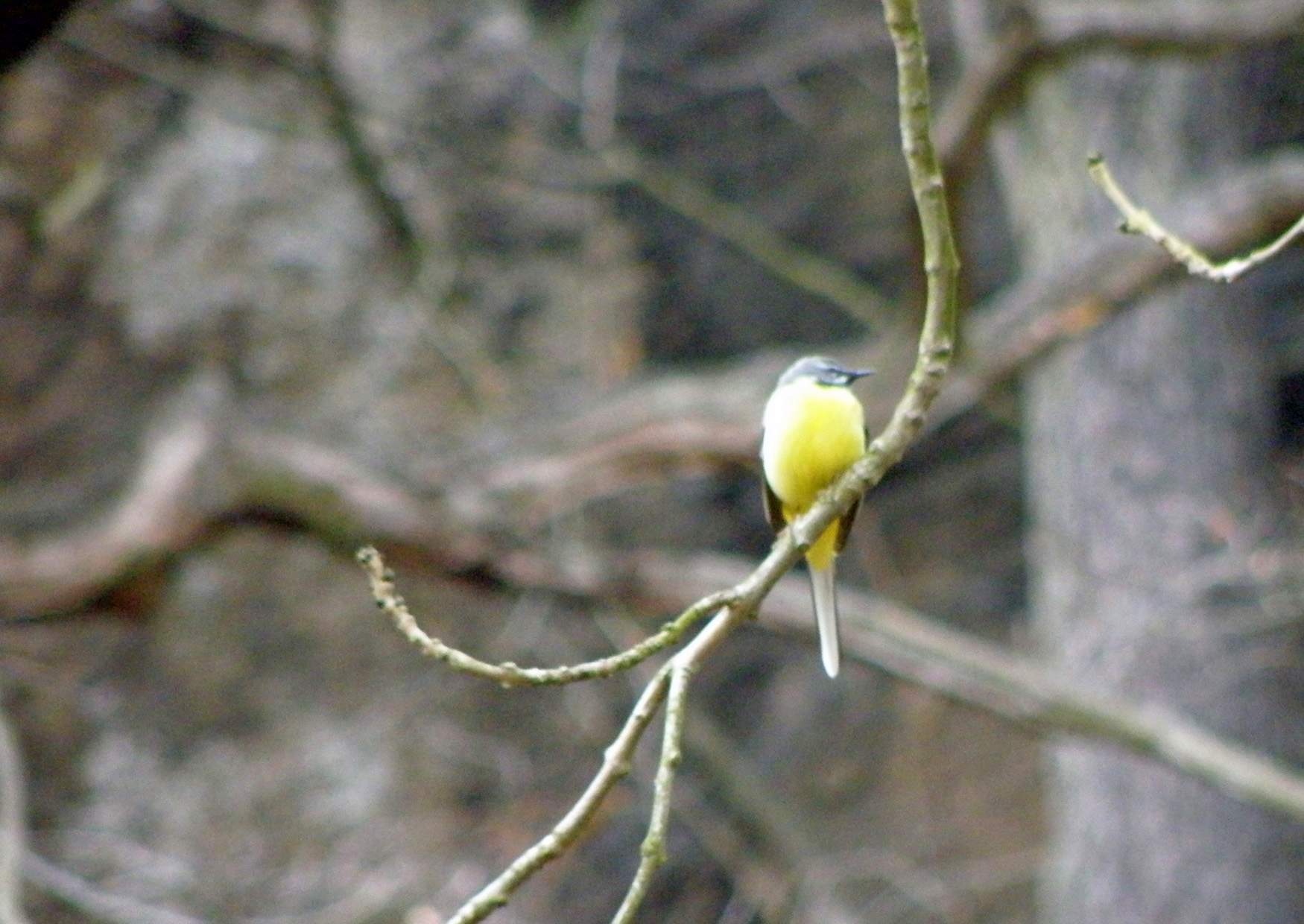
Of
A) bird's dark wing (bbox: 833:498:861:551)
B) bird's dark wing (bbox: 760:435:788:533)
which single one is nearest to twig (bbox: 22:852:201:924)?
bird's dark wing (bbox: 760:435:788:533)

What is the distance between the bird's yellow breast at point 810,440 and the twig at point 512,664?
0.83 m

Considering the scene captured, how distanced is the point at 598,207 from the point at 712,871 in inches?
113

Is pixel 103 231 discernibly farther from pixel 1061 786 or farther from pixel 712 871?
pixel 1061 786

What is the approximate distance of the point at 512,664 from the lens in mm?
1559

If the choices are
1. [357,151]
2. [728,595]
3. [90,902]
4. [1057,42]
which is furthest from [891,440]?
[357,151]

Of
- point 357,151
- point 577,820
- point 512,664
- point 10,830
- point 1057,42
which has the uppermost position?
point 357,151

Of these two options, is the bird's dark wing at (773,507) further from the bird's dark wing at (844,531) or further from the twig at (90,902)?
the twig at (90,902)

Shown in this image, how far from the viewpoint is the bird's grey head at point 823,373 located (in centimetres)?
263

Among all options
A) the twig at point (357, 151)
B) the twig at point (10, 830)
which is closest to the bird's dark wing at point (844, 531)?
the twig at point (10, 830)

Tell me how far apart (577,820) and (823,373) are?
4.20 feet

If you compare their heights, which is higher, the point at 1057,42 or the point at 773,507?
the point at 1057,42

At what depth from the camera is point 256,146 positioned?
21.1 ft

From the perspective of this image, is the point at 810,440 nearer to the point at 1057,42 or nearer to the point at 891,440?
the point at 891,440

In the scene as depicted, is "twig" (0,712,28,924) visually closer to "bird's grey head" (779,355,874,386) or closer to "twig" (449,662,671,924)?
"bird's grey head" (779,355,874,386)
